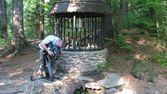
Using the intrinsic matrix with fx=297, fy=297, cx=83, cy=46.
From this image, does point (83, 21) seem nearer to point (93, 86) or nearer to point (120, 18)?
point (120, 18)

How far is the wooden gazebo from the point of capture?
10.6 m

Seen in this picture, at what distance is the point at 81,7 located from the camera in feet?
34.6

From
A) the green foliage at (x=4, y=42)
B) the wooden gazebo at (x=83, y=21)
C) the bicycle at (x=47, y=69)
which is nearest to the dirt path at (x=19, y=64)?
the bicycle at (x=47, y=69)

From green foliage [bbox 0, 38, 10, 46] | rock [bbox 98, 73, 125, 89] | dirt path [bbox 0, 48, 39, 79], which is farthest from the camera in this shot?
green foliage [bbox 0, 38, 10, 46]

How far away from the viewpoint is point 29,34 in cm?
2158

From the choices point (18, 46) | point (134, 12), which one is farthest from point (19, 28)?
point (134, 12)

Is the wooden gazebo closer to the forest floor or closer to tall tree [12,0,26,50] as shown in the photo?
the forest floor

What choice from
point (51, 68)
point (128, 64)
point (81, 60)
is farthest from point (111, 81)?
point (51, 68)

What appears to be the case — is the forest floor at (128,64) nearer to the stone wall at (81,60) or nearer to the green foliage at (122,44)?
the green foliage at (122,44)

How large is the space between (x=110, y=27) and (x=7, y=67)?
15.6ft

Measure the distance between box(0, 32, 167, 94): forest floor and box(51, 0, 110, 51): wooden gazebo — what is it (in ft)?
3.95

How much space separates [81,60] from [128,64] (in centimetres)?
200

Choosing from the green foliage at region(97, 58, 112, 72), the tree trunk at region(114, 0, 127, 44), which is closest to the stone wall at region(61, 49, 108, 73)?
the green foliage at region(97, 58, 112, 72)

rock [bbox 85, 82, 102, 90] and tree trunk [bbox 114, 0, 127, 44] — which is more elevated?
tree trunk [bbox 114, 0, 127, 44]
